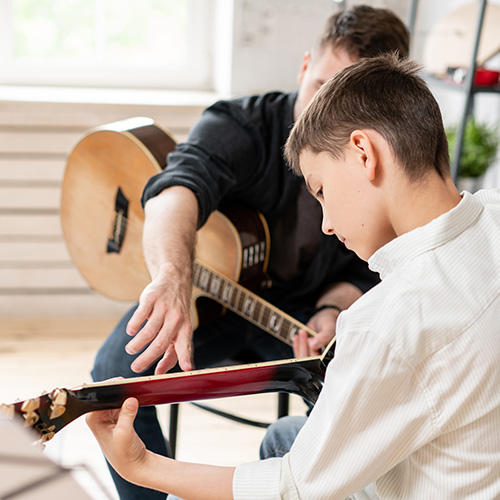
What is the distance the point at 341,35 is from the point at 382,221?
698 millimetres

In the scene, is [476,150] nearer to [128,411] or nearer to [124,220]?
[124,220]

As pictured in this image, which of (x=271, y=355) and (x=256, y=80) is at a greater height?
(x=256, y=80)

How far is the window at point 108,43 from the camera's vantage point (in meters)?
2.77

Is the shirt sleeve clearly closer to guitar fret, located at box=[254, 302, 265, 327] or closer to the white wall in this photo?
guitar fret, located at box=[254, 302, 265, 327]

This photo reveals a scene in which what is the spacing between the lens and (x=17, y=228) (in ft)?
8.84

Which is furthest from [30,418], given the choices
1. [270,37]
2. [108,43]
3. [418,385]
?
[108,43]

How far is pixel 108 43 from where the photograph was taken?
285 cm

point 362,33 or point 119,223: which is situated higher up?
point 362,33

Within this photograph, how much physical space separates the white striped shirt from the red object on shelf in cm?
131

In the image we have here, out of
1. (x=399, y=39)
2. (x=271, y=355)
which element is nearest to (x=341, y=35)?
(x=399, y=39)

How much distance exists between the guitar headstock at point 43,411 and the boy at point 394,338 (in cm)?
6

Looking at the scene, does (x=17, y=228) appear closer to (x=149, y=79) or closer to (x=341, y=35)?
(x=149, y=79)

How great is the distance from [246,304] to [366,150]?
757 mm

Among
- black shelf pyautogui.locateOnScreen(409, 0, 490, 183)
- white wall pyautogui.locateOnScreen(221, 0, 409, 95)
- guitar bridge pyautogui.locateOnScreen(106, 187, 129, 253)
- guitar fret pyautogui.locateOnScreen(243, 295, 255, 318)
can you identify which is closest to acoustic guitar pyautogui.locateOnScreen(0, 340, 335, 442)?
guitar fret pyautogui.locateOnScreen(243, 295, 255, 318)
